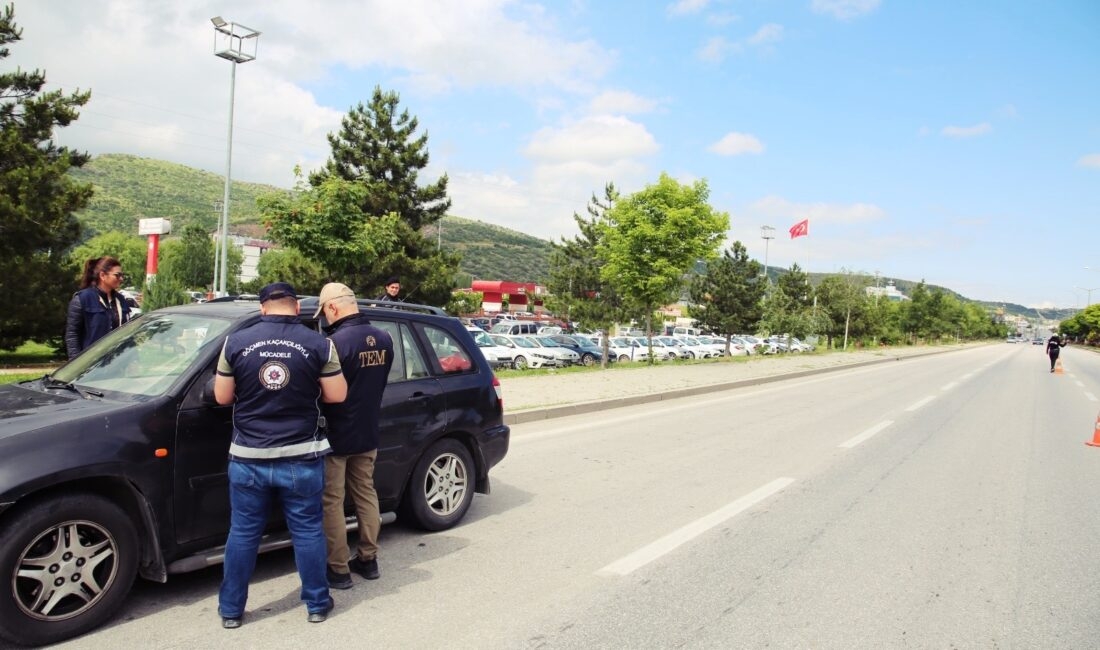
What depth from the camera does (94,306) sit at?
6367mm

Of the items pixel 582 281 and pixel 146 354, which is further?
pixel 582 281

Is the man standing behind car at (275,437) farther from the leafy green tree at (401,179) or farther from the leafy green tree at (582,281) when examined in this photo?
the leafy green tree at (582,281)

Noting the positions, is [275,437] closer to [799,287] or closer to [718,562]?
[718,562]

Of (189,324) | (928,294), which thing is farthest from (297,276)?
(928,294)

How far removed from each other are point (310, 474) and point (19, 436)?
1275 millimetres

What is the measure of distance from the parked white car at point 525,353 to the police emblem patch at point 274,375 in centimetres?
2489

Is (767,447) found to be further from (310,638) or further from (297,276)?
(297,276)

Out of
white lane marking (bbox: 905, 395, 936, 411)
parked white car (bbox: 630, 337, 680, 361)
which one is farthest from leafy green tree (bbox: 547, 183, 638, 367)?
white lane marking (bbox: 905, 395, 936, 411)

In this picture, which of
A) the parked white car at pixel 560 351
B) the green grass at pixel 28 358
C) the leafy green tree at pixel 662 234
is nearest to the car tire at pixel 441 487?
the green grass at pixel 28 358

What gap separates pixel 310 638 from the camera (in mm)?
3410

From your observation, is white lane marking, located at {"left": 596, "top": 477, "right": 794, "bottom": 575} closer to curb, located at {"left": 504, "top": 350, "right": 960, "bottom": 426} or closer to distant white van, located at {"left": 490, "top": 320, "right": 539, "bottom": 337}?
curb, located at {"left": 504, "top": 350, "right": 960, "bottom": 426}

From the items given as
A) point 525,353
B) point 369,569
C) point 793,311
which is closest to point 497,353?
point 525,353

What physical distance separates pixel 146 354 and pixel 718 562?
393 centimetres

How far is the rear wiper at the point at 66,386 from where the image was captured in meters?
3.84
